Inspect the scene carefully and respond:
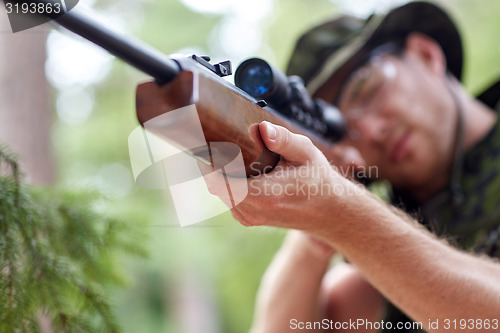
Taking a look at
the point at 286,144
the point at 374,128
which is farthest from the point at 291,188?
the point at 374,128

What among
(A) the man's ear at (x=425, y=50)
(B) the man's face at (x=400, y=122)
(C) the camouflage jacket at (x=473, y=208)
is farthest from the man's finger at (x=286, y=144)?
(A) the man's ear at (x=425, y=50)

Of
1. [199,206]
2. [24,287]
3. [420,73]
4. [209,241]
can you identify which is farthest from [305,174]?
[209,241]

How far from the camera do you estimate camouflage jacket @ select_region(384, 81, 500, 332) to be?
1812mm

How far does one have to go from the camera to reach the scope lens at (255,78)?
4.04ft

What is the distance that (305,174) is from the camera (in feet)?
3.43

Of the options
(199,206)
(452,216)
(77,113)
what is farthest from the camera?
(77,113)

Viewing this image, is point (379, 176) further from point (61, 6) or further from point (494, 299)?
point (61, 6)

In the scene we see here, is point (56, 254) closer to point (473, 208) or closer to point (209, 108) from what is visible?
point (209, 108)

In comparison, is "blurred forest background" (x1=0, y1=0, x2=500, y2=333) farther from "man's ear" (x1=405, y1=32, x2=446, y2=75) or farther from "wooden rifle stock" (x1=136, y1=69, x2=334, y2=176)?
"wooden rifle stock" (x1=136, y1=69, x2=334, y2=176)

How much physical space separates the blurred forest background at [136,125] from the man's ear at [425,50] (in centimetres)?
324

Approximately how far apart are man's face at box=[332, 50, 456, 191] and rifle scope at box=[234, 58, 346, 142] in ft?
1.28

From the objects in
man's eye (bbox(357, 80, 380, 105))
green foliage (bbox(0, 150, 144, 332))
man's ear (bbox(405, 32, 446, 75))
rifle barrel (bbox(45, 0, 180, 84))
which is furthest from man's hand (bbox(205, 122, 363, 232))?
man's ear (bbox(405, 32, 446, 75))

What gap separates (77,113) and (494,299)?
26.2 feet

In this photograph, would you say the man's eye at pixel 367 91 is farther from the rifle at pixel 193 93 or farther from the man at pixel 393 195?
the rifle at pixel 193 93
